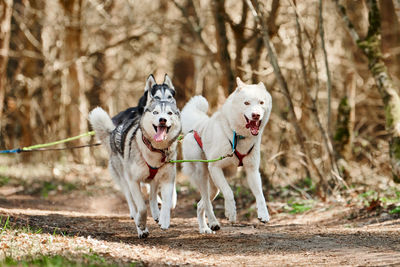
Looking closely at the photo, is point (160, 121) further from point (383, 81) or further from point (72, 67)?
point (72, 67)

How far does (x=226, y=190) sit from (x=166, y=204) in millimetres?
683

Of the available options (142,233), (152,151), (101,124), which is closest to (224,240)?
(142,233)

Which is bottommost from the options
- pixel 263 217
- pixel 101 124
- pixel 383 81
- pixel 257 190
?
pixel 263 217

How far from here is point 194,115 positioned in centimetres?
756

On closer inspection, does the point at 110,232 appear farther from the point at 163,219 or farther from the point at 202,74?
the point at 202,74

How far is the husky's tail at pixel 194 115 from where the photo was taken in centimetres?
739

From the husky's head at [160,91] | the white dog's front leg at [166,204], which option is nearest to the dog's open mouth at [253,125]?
the husky's head at [160,91]

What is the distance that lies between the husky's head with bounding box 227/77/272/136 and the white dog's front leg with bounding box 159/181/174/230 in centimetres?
100

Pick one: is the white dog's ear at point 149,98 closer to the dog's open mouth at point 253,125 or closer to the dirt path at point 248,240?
the dog's open mouth at point 253,125

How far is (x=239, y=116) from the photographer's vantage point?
638 cm

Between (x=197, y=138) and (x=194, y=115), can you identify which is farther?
(x=194, y=115)

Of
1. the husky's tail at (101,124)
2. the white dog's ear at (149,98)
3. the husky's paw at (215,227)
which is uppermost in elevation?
the white dog's ear at (149,98)

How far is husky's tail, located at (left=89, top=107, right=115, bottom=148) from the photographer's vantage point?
7828 millimetres

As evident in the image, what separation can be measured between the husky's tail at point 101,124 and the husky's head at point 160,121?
5.46ft
